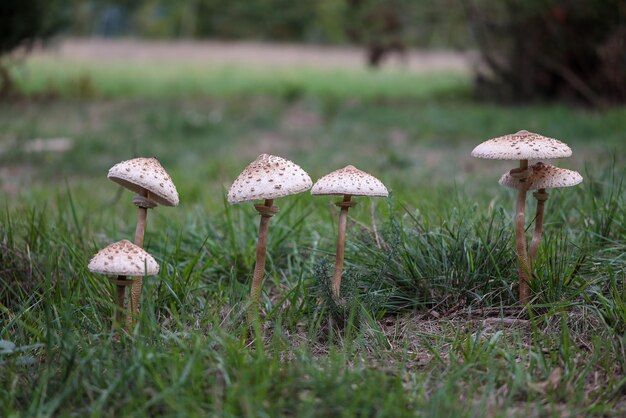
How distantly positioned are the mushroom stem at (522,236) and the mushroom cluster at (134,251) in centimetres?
140

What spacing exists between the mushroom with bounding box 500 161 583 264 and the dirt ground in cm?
2010

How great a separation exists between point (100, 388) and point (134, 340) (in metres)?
0.24

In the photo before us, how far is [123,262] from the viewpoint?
7.98 feet

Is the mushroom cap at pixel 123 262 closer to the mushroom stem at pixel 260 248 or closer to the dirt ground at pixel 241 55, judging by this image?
the mushroom stem at pixel 260 248

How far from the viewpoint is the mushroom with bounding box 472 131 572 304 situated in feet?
8.23

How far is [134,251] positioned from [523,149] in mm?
1522

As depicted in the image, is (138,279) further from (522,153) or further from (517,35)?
(517,35)

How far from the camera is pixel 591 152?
23.6 ft

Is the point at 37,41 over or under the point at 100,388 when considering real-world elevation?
over

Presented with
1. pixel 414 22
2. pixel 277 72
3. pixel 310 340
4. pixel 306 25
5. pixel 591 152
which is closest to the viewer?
pixel 310 340

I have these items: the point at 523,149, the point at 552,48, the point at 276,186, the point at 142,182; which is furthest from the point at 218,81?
the point at 523,149

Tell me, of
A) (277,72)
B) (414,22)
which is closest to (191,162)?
(414,22)

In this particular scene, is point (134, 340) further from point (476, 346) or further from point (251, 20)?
point (251, 20)

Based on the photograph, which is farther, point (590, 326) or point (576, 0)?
point (576, 0)
